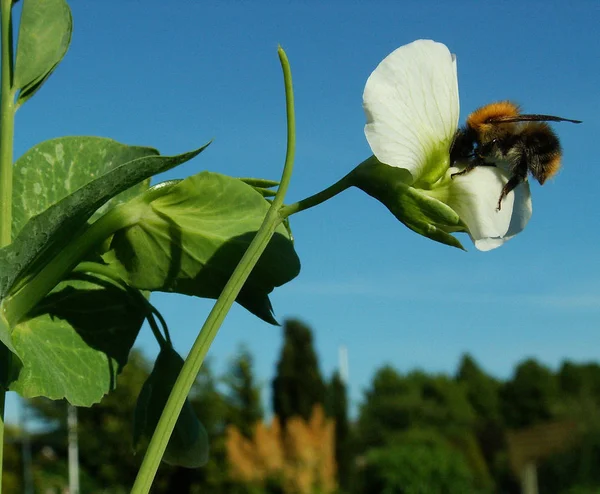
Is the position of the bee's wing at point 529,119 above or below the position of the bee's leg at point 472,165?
above

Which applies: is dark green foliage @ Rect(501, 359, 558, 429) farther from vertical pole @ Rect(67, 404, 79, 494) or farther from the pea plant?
the pea plant

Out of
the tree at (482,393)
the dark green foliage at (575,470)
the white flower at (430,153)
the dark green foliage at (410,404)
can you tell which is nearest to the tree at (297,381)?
the dark green foliage at (410,404)

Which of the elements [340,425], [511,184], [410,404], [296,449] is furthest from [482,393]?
[511,184]

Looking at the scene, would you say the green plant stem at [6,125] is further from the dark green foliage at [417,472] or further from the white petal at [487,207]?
the dark green foliage at [417,472]

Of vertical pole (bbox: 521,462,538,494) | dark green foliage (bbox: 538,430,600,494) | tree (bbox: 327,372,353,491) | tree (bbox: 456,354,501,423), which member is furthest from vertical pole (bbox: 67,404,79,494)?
tree (bbox: 456,354,501,423)

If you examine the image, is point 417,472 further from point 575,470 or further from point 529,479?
point 529,479

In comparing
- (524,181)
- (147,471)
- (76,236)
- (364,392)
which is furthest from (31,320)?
(364,392)
